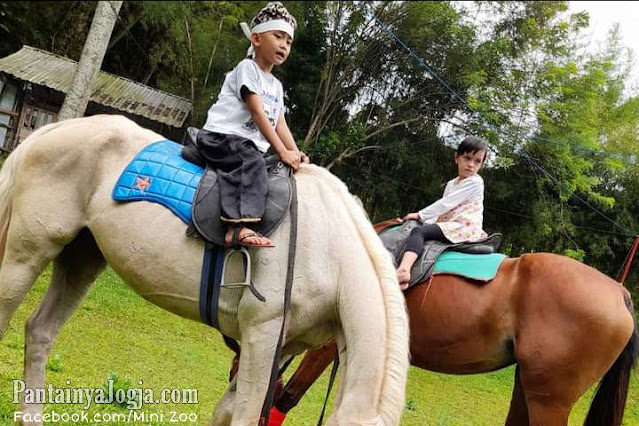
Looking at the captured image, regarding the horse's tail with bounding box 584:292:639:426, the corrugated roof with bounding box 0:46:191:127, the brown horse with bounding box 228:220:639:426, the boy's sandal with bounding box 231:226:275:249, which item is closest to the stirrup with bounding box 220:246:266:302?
the boy's sandal with bounding box 231:226:275:249

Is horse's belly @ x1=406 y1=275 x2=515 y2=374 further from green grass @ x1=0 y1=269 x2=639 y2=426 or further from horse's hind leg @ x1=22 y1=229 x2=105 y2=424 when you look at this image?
horse's hind leg @ x1=22 y1=229 x2=105 y2=424

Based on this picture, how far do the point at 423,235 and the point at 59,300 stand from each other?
7.09 feet

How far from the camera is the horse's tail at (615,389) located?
111 inches

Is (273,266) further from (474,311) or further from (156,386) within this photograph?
(156,386)

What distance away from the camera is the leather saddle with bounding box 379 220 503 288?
3188 millimetres

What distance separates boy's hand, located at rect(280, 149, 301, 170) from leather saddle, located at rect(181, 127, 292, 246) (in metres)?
0.02

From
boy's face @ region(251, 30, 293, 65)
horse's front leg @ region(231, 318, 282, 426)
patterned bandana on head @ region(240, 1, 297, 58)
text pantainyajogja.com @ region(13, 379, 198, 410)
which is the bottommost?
text pantainyajogja.com @ region(13, 379, 198, 410)

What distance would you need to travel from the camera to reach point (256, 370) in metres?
1.95

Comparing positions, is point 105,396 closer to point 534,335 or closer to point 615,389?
point 534,335

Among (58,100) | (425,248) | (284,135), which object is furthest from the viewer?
(58,100)

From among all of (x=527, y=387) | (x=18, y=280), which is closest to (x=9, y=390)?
(x=18, y=280)

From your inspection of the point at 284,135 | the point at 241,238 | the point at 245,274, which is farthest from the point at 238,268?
the point at 284,135

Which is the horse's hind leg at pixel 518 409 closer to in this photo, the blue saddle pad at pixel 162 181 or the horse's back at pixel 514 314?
the horse's back at pixel 514 314

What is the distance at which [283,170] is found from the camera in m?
2.22
